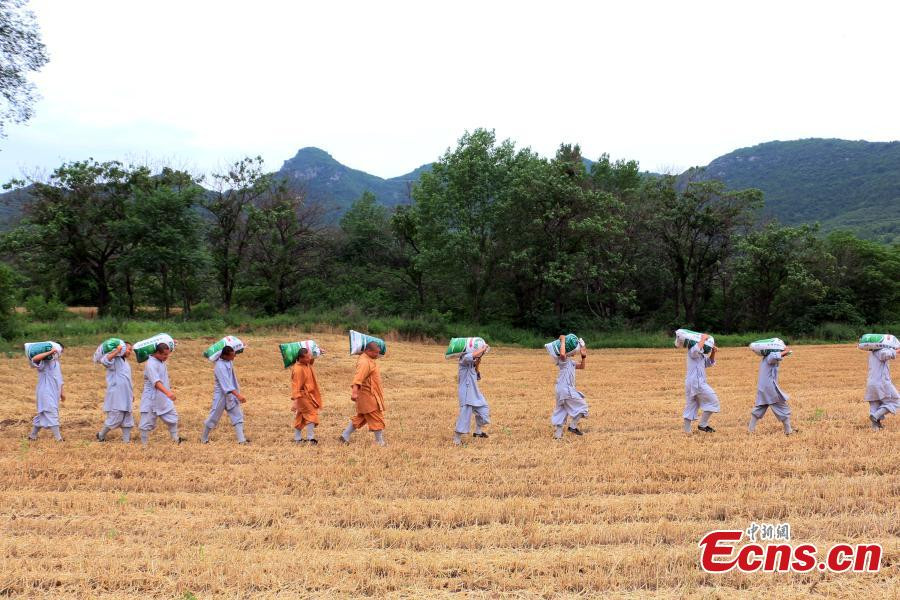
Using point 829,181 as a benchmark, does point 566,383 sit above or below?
below

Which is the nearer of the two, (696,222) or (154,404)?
(154,404)

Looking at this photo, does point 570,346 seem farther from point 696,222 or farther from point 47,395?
point 696,222

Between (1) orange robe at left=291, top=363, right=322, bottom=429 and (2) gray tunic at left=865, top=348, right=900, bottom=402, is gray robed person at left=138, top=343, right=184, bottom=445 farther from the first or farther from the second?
(2) gray tunic at left=865, top=348, right=900, bottom=402

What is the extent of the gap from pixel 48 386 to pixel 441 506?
28.9 feet

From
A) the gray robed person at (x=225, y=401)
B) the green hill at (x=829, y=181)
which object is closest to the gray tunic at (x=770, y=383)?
the gray robed person at (x=225, y=401)

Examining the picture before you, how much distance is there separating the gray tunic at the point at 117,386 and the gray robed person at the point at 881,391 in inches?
551

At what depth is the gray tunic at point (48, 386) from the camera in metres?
11.2

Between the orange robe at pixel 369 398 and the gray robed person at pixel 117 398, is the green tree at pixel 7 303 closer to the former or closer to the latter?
the gray robed person at pixel 117 398

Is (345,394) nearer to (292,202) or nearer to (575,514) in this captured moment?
(575,514)

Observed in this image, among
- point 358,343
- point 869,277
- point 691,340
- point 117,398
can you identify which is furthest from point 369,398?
Answer: point 869,277

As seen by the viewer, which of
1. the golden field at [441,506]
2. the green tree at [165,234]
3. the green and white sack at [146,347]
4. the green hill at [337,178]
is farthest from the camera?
the green hill at [337,178]

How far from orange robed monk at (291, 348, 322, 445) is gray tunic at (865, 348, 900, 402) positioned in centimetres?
1030

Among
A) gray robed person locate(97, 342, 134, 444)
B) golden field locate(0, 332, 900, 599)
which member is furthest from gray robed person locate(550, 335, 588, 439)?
gray robed person locate(97, 342, 134, 444)

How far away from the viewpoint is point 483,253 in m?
33.6
